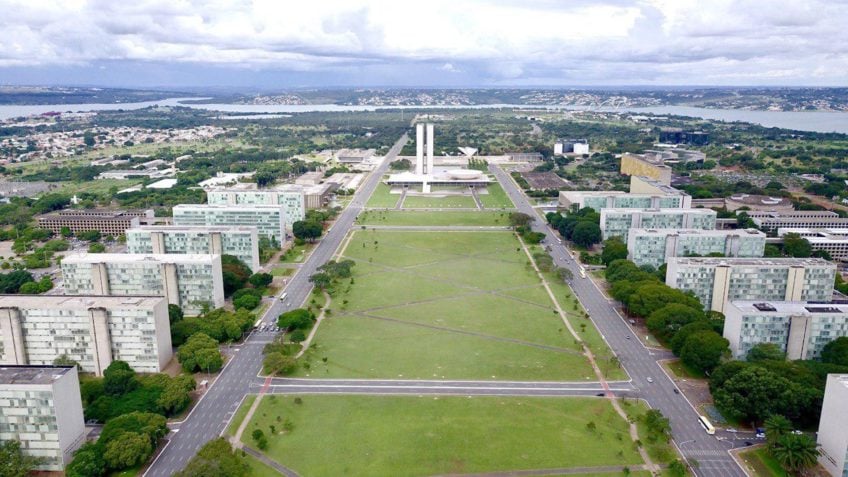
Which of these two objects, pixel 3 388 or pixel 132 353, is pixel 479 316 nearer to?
pixel 132 353

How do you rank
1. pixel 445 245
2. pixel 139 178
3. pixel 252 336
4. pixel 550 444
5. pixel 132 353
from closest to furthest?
pixel 550 444, pixel 132 353, pixel 252 336, pixel 445 245, pixel 139 178

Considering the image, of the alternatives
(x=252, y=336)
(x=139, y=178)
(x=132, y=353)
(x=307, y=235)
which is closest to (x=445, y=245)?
(x=307, y=235)

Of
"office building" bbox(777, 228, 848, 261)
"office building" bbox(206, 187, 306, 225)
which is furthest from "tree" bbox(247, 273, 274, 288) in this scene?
"office building" bbox(777, 228, 848, 261)

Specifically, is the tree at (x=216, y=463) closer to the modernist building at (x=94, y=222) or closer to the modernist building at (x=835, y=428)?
the modernist building at (x=835, y=428)

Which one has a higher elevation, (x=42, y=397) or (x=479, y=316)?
(x=42, y=397)

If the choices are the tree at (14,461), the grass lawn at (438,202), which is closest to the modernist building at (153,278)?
the tree at (14,461)

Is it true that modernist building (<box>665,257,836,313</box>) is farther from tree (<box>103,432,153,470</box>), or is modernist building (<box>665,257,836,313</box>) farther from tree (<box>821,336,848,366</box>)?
tree (<box>103,432,153,470</box>)
